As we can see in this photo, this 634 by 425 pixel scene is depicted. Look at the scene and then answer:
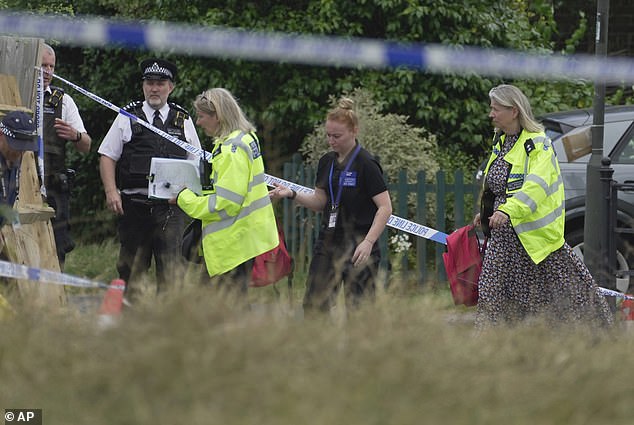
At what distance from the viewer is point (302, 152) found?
13.6m

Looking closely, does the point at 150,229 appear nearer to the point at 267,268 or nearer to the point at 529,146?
the point at 267,268

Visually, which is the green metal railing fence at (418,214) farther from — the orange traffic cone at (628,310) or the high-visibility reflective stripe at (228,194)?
the high-visibility reflective stripe at (228,194)

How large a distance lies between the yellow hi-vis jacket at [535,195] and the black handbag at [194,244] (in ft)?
5.87

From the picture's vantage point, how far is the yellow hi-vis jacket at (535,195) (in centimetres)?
683

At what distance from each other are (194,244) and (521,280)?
2001 mm

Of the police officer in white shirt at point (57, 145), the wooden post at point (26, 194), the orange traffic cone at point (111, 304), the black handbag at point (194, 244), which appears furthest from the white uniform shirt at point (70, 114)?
the orange traffic cone at point (111, 304)

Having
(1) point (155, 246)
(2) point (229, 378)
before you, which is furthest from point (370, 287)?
(2) point (229, 378)

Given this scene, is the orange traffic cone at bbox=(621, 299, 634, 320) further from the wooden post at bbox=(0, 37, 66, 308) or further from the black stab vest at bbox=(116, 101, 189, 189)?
the wooden post at bbox=(0, 37, 66, 308)

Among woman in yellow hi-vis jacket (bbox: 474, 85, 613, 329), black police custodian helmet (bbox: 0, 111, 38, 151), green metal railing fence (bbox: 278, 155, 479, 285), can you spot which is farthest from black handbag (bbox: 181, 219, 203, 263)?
green metal railing fence (bbox: 278, 155, 479, 285)

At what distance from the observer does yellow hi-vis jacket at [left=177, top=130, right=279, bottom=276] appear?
663 cm

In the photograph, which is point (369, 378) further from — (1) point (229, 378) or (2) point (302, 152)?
(2) point (302, 152)

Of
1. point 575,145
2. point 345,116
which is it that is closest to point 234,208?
point 345,116

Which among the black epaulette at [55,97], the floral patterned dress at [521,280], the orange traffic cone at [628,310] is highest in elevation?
the black epaulette at [55,97]

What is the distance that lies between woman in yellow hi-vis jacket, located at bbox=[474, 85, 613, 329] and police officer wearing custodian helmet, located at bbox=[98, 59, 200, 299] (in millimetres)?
2187
